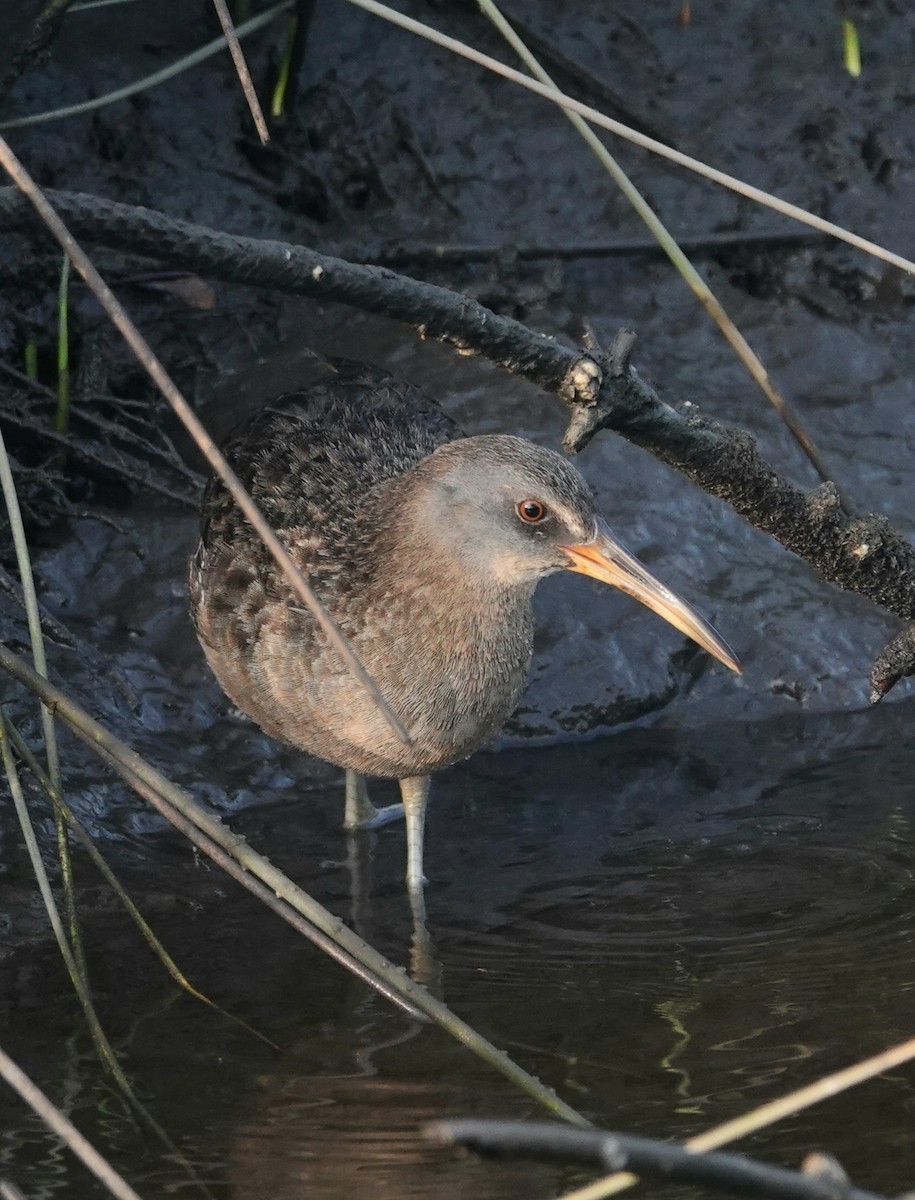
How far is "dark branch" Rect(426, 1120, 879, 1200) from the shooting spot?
1376 millimetres

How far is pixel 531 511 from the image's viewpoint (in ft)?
12.8

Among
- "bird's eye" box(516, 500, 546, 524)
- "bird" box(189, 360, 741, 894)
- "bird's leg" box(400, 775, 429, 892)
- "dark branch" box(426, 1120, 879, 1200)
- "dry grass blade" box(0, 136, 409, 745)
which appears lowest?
"bird's leg" box(400, 775, 429, 892)

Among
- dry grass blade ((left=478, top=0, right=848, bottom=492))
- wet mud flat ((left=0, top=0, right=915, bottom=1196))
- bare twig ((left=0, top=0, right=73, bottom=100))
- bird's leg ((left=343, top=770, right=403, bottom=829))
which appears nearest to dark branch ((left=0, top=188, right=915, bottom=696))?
dry grass blade ((left=478, top=0, right=848, bottom=492))

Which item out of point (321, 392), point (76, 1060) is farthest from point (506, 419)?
point (76, 1060)

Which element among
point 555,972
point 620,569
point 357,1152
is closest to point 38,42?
point 620,569

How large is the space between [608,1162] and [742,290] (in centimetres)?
537

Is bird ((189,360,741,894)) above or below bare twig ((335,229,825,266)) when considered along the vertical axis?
below

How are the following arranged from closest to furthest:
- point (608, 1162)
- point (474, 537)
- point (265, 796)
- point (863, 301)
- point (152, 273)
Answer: point (608, 1162)
point (474, 537)
point (265, 796)
point (152, 273)
point (863, 301)

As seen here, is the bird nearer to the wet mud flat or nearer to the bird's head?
the bird's head

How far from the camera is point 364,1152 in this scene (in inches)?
122

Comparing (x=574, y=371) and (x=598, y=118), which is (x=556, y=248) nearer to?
(x=574, y=371)

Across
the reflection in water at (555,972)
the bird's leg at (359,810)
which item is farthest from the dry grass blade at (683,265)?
the bird's leg at (359,810)

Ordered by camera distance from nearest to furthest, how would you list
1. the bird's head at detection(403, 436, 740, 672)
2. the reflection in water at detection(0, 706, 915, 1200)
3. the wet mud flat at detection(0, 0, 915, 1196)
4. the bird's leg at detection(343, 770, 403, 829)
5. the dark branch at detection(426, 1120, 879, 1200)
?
the dark branch at detection(426, 1120, 879, 1200), the reflection in water at detection(0, 706, 915, 1200), the wet mud flat at detection(0, 0, 915, 1196), the bird's head at detection(403, 436, 740, 672), the bird's leg at detection(343, 770, 403, 829)

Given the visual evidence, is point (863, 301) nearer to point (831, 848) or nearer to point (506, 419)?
point (506, 419)
